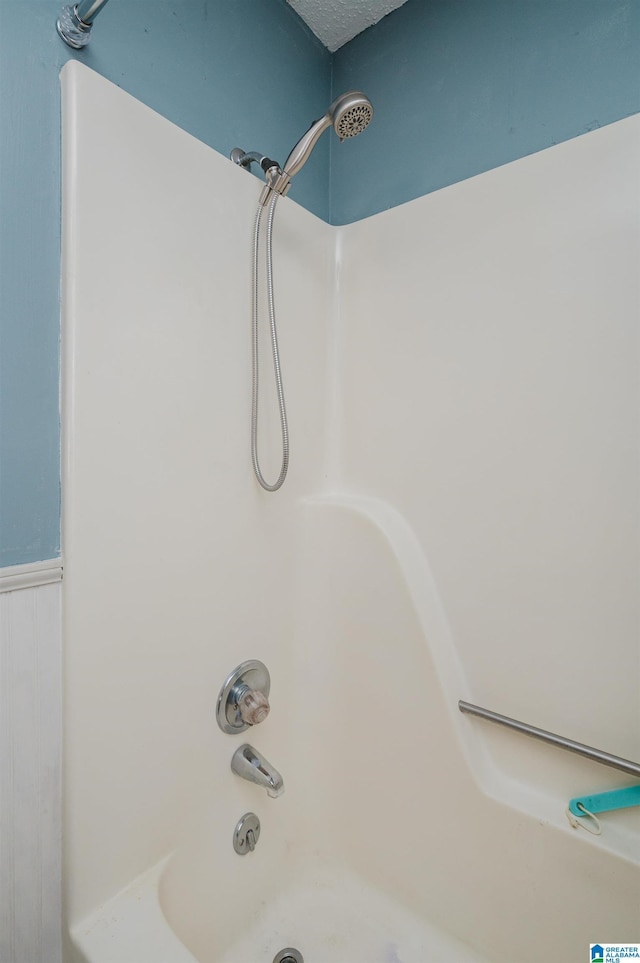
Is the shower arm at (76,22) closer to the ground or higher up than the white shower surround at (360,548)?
higher up

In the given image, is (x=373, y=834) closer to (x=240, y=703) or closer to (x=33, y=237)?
(x=240, y=703)

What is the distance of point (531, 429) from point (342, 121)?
684mm

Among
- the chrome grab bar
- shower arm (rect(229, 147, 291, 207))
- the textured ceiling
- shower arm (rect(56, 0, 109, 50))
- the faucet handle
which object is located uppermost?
the textured ceiling

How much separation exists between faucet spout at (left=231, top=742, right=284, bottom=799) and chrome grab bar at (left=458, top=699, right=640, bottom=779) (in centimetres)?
41

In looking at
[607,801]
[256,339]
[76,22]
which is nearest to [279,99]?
[76,22]

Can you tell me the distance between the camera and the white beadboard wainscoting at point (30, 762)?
660 millimetres

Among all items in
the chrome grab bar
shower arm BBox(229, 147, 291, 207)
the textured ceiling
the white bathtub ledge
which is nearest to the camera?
the white bathtub ledge

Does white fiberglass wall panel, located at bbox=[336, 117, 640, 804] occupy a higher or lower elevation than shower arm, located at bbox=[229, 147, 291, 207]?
lower

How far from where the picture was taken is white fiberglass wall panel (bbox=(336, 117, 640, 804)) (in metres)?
0.83

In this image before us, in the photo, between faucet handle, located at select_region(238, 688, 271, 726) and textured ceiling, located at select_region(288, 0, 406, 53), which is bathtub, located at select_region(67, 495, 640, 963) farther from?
textured ceiling, located at select_region(288, 0, 406, 53)

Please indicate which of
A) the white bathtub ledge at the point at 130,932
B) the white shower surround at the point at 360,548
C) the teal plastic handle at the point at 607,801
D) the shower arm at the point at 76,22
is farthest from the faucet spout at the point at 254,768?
the shower arm at the point at 76,22

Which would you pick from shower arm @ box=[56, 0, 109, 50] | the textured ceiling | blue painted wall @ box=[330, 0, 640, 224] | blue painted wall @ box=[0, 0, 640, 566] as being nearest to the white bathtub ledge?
blue painted wall @ box=[0, 0, 640, 566]

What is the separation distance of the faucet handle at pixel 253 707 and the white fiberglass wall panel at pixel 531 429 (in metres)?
0.44

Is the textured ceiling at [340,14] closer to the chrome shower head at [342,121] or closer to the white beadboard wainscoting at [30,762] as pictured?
the chrome shower head at [342,121]
